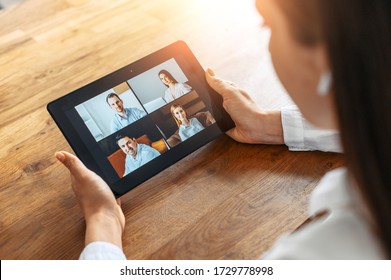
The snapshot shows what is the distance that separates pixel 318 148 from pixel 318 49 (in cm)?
59

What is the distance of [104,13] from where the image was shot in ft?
5.21

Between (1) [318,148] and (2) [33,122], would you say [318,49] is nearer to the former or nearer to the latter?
(1) [318,148]

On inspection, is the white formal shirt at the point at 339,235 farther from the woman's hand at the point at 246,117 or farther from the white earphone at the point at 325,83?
the woman's hand at the point at 246,117

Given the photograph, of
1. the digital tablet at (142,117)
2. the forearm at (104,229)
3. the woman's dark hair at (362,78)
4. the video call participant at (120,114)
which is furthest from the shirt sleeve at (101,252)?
the woman's dark hair at (362,78)

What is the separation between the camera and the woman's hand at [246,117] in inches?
45.1

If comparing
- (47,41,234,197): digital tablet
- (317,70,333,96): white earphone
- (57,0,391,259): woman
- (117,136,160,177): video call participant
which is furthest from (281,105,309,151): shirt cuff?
(317,70,333,96): white earphone

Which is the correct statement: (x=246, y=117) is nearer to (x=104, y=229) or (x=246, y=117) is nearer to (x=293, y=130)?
(x=293, y=130)

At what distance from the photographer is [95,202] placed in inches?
39.9

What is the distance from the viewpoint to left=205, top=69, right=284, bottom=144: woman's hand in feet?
3.76

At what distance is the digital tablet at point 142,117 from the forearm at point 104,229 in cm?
6

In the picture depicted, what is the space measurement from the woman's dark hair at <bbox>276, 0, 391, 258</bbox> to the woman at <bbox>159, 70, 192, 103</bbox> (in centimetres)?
56

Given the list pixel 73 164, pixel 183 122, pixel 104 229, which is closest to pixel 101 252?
pixel 104 229

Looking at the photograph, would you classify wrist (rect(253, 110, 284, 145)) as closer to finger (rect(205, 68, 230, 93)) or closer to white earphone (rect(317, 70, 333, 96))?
finger (rect(205, 68, 230, 93))

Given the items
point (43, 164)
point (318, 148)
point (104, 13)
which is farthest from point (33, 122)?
point (318, 148)
